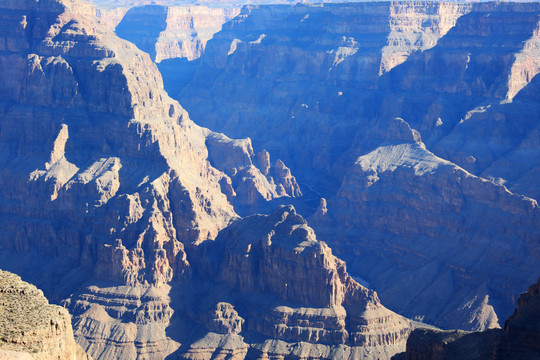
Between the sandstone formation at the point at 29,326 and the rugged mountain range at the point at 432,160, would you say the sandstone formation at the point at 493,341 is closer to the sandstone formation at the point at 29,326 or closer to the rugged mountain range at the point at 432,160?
the sandstone formation at the point at 29,326

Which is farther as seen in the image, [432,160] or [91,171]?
[432,160]

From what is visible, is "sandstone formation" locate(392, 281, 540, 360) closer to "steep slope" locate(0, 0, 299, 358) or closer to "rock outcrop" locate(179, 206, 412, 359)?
"rock outcrop" locate(179, 206, 412, 359)

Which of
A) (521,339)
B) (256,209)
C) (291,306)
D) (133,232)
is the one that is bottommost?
(521,339)

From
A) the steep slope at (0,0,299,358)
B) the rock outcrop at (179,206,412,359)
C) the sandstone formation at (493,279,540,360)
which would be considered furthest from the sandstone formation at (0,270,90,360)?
the steep slope at (0,0,299,358)

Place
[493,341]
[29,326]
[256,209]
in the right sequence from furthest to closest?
[256,209] → [493,341] → [29,326]

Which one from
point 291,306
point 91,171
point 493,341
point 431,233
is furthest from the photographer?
point 431,233

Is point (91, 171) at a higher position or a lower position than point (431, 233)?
higher

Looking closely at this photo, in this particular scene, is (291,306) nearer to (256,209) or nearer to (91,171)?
(91,171)

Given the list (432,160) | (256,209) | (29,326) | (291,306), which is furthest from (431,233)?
(29,326)
